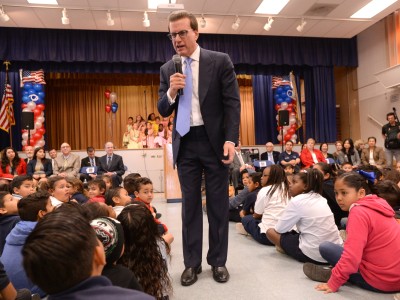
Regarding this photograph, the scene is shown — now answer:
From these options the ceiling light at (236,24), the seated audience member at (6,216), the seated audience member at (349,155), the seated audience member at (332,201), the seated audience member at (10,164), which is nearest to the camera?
the seated audience member at (6,216)

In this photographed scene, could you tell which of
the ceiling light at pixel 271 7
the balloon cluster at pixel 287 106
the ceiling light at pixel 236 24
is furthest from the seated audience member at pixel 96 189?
the balloon cluster at pixel 287 106

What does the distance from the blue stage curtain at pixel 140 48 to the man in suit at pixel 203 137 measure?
6.30 m

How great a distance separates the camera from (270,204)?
2.78 metres

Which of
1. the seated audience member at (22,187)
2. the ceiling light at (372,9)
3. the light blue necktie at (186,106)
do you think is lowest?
the seated audience member at (22,187)

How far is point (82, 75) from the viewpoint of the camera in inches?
388

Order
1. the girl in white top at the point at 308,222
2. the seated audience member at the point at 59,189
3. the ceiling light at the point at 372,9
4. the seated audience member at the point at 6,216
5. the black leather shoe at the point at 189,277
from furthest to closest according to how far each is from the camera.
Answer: the ceiling light at the point at 372,9
the seated audience member at the point at 59,189
the girl in white top at the point at 308,222
the seated audience member at the point at 6,216
the black leather shoe at the point at 189,277

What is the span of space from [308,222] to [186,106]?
1.04 m

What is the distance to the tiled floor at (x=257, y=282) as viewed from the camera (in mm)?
1723

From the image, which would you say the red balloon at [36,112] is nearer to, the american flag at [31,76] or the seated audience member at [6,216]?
the american flag at [31,76]

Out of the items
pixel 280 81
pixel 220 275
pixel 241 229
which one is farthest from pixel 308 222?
pixel 280 81

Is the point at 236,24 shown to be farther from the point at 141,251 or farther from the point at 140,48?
the point at 141,251

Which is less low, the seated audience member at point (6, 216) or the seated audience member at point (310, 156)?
the seated audience member at point (310, 156)

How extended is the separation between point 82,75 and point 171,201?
563 centimetres

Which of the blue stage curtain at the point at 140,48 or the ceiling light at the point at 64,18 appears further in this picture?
the blue stage curtain at the point at 140,48
